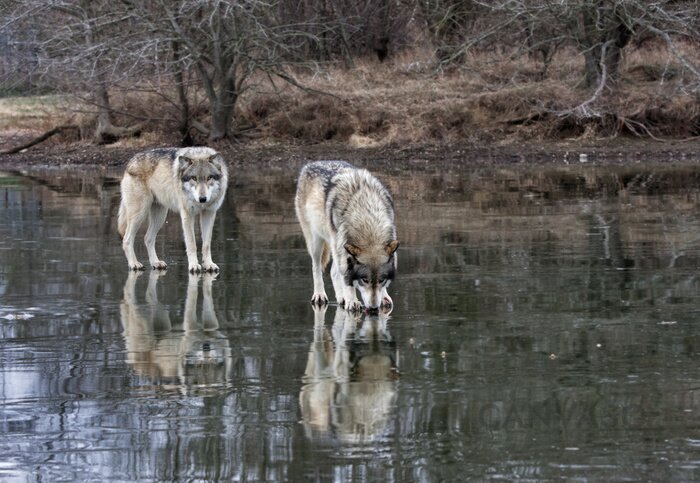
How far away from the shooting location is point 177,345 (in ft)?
32.1

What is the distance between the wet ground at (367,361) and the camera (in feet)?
21.3

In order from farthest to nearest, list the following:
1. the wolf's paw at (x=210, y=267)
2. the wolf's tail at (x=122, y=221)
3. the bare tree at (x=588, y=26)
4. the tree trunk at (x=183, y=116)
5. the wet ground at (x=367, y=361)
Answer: the tree trunk at (x=183, y=116) < the bare tree at (x=588, y=26) < the wolf's tail at (x=122, y=221) < the wolf's paw at (x=210, y=267) < the wet ground at (x=367, y=361)

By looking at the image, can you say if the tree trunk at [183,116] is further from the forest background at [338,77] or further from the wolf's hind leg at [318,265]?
the wolf's hind leg at [318,265]

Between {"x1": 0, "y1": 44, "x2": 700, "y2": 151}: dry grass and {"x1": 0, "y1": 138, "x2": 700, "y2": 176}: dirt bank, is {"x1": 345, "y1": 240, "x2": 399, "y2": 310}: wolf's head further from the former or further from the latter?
{"x1": 0, "y1": 44, "x2": 700, "y2": 151}: dry grass

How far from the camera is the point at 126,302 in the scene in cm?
1203

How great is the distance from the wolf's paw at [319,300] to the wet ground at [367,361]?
251 millimetres

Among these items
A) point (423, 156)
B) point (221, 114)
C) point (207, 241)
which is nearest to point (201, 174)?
point (207, 241)

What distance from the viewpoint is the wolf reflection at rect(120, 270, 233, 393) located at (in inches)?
336

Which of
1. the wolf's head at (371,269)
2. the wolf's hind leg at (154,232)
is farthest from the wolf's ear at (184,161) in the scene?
the wolf's head at (371,269)

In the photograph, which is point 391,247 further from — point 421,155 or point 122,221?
point 421,155

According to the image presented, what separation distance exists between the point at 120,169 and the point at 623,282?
21.2 m

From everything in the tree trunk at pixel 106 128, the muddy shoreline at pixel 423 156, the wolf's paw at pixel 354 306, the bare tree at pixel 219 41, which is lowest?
the wolf's paw at pixel 354 306

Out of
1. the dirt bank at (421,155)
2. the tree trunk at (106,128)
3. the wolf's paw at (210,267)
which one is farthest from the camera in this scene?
the tree trunk at (106,128)

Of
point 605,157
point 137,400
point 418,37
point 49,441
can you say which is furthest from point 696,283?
point 418,37
